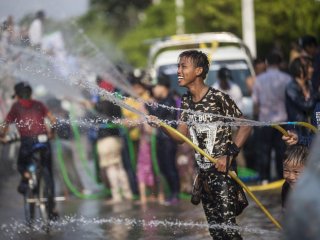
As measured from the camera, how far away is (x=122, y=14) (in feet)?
224

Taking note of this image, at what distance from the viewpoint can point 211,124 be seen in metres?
7.39

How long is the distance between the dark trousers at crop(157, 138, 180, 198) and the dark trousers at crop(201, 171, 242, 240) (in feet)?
19.5

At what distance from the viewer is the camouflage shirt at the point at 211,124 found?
738cm

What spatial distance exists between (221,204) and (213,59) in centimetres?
981

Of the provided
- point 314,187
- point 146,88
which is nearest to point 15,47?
point 146,88

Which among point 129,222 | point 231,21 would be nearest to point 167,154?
point 129,222

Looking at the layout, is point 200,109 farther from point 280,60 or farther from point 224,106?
point 280,60

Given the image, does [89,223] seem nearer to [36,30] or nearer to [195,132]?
[195,132]

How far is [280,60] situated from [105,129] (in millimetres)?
4496

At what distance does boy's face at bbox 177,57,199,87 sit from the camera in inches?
294

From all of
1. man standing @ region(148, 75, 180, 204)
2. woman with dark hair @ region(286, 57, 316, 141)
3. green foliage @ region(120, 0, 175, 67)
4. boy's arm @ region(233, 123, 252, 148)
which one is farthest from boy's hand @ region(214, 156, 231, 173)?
green foliage @ region(120, 0, 175, 67)

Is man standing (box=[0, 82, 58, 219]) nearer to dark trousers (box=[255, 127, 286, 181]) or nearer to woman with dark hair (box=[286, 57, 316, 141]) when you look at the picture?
woman with dark hair (box=[286, 57, 316, 141])

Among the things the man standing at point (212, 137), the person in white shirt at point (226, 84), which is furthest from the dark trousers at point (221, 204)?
the person in white shirt at point (226, 84)

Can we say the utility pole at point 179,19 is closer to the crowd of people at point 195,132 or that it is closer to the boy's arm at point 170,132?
the crowd of people at point 195,132
